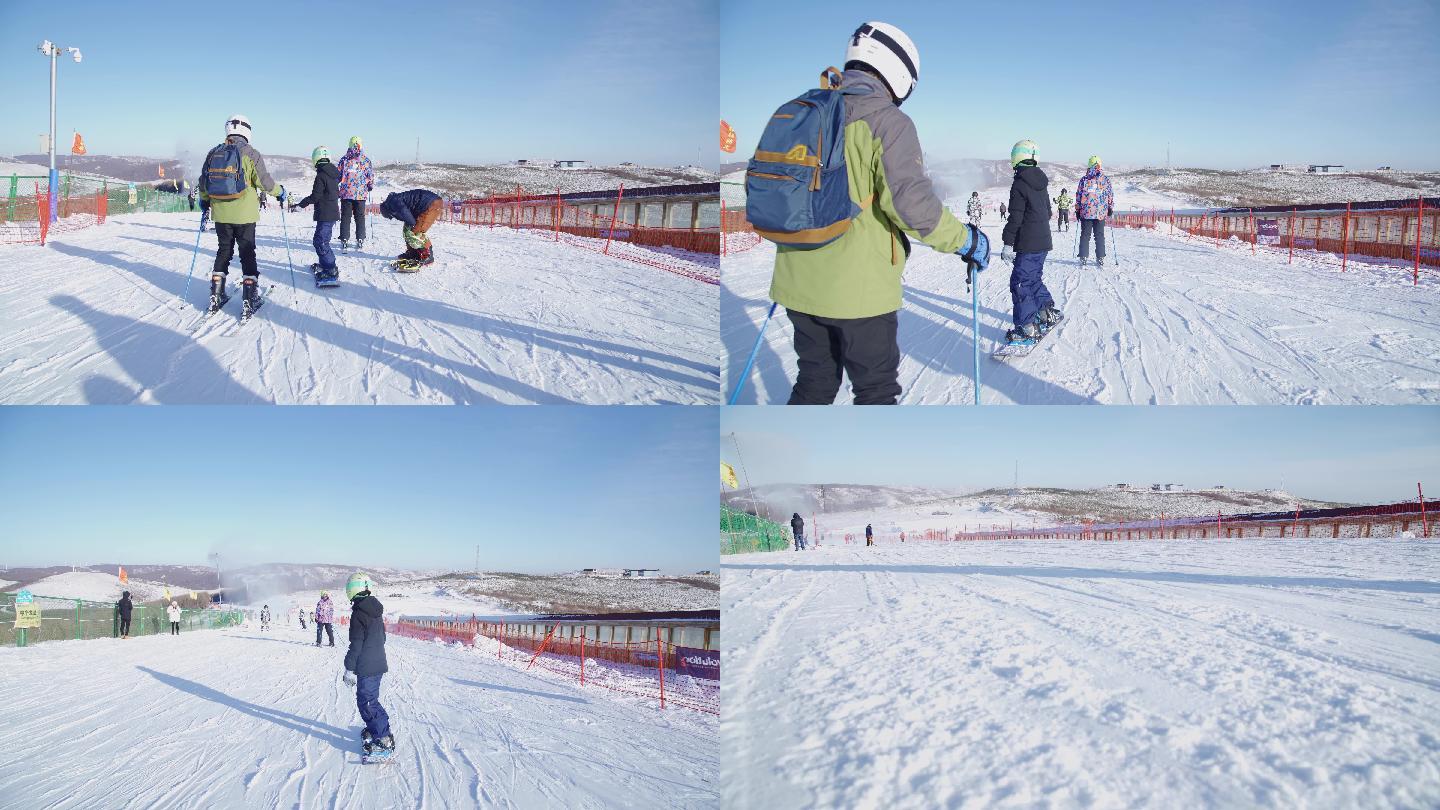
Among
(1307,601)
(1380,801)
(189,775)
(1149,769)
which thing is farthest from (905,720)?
(189,775)

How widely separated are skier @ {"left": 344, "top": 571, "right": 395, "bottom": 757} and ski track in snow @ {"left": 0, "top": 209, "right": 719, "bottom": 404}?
3.60ft

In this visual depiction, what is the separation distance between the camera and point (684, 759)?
396 centimetres

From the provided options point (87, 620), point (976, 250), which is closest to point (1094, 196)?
point (976, 250)

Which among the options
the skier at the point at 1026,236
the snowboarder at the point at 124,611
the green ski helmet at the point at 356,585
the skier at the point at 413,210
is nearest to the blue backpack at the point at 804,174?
the skier at the point at 1026,236

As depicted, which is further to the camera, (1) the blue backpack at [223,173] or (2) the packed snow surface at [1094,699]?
(1) the blue backpack at [223,173]

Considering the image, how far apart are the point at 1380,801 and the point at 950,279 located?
22.4 ft

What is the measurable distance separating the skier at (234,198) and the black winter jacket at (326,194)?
3.63ft

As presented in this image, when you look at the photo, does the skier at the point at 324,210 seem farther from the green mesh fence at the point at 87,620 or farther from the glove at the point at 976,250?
the glove at the point at 976,250

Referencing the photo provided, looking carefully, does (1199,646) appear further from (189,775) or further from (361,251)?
(361,251)

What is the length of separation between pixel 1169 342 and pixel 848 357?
3.54 metres

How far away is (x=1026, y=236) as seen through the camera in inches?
200

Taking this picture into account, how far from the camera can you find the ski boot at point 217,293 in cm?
543

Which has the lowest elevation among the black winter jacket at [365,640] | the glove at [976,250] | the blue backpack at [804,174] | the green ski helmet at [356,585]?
the black winter jacket at [365,640]

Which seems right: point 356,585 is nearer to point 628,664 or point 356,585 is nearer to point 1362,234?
point 628,664
